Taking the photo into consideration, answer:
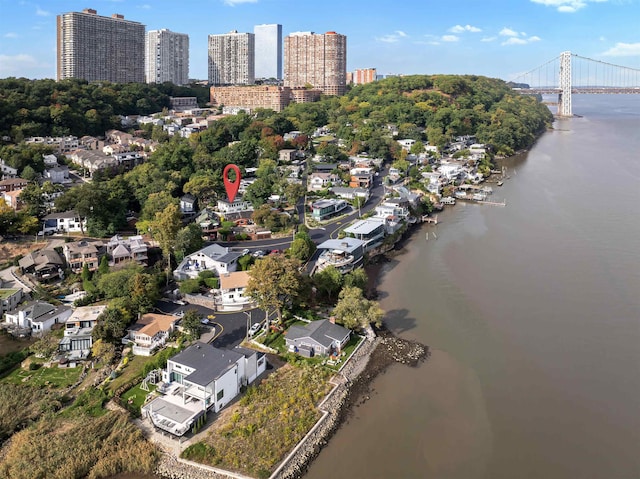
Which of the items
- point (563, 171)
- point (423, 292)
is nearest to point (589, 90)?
point (563, 171)

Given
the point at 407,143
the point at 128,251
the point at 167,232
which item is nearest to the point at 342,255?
the point at 167,232

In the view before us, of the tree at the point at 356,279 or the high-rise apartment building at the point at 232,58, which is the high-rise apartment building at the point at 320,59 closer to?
the high-rise apartment building at the point at 232,58

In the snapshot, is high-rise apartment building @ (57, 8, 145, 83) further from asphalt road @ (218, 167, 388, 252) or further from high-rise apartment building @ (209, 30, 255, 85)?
asphalt road @ (218, 167, 388, 252)

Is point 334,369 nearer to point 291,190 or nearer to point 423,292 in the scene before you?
point 423,292

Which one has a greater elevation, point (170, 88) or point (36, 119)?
point (170, 88)

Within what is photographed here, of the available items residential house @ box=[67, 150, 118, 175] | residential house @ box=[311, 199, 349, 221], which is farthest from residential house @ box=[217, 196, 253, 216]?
residential house @ box=[67, 150, 118, 175]

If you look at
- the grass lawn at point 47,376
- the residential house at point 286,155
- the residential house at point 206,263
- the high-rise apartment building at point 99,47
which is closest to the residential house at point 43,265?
the residential house at point 206,263
